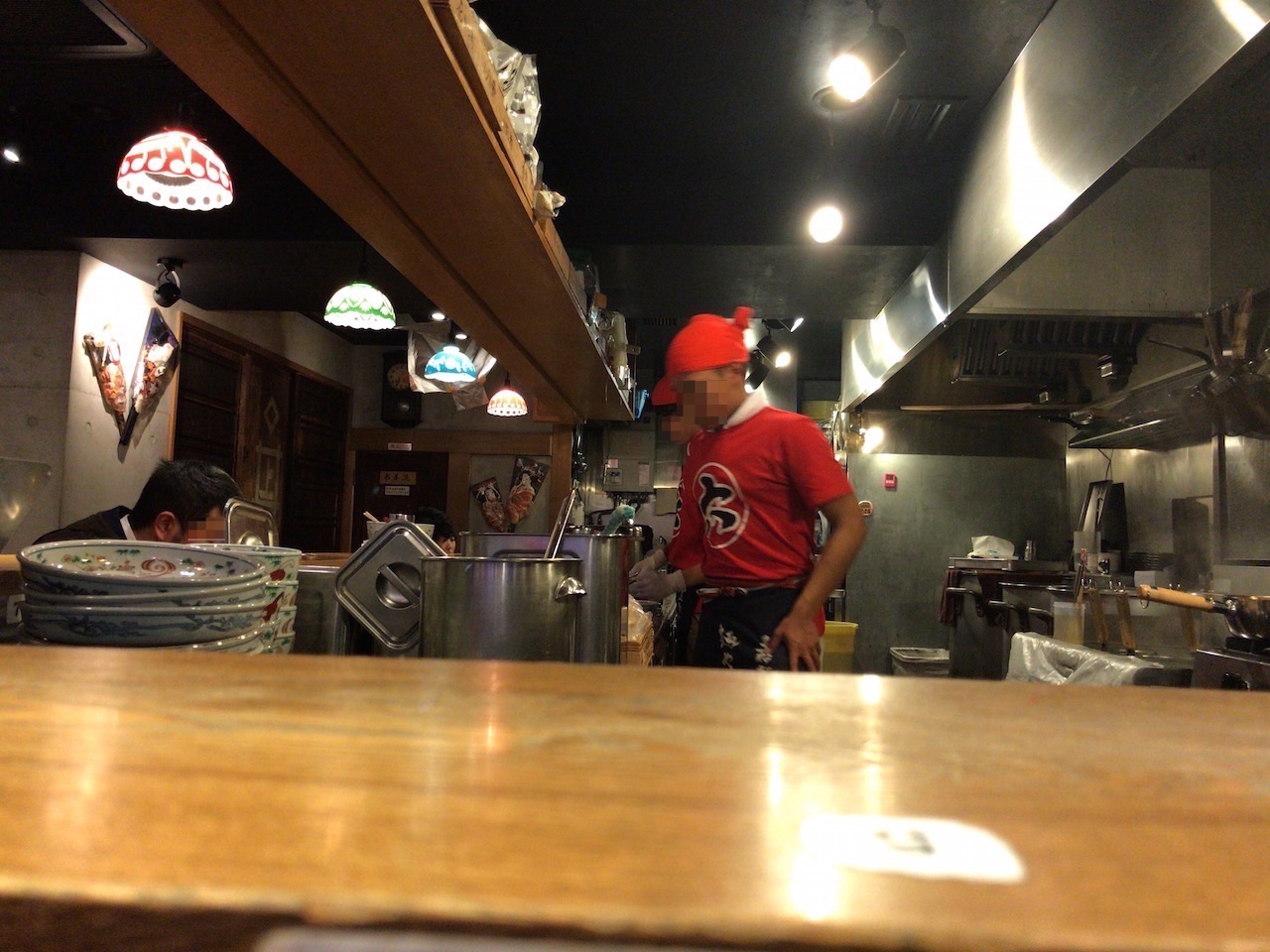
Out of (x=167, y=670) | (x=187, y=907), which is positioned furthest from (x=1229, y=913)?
(x=167, y=670)

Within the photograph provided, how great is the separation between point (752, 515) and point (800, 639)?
374 millimetres

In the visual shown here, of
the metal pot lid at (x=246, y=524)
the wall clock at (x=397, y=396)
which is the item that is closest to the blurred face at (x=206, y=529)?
the metal pot lid at (x=246, y=524)

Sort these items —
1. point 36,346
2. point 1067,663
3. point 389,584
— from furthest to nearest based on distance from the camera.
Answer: point 36,346, point 1067,663, point 389,584

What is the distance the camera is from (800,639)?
7.14 feet

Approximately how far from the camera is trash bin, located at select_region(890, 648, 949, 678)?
6.12 meters

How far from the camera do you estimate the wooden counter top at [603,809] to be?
227 millimetres

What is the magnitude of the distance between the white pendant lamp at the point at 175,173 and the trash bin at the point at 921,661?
5222mm

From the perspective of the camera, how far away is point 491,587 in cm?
96

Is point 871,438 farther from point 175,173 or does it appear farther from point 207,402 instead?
Result: point 175,173

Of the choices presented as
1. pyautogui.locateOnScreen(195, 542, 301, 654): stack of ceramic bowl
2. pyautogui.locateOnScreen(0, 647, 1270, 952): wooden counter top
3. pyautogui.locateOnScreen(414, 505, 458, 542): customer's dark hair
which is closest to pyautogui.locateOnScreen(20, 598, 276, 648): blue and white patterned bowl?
pyautogui.locateOnScreen(195, 542, 301, 654): stack of ceramic bowl

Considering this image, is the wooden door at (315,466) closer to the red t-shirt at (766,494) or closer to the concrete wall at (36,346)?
the concrete wall at (36,346)

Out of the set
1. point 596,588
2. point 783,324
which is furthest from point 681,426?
point 783,324

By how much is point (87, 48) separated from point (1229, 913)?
4076 millimetres

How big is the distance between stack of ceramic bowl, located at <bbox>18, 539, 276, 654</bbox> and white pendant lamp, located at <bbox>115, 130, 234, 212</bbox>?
7.95 ft
